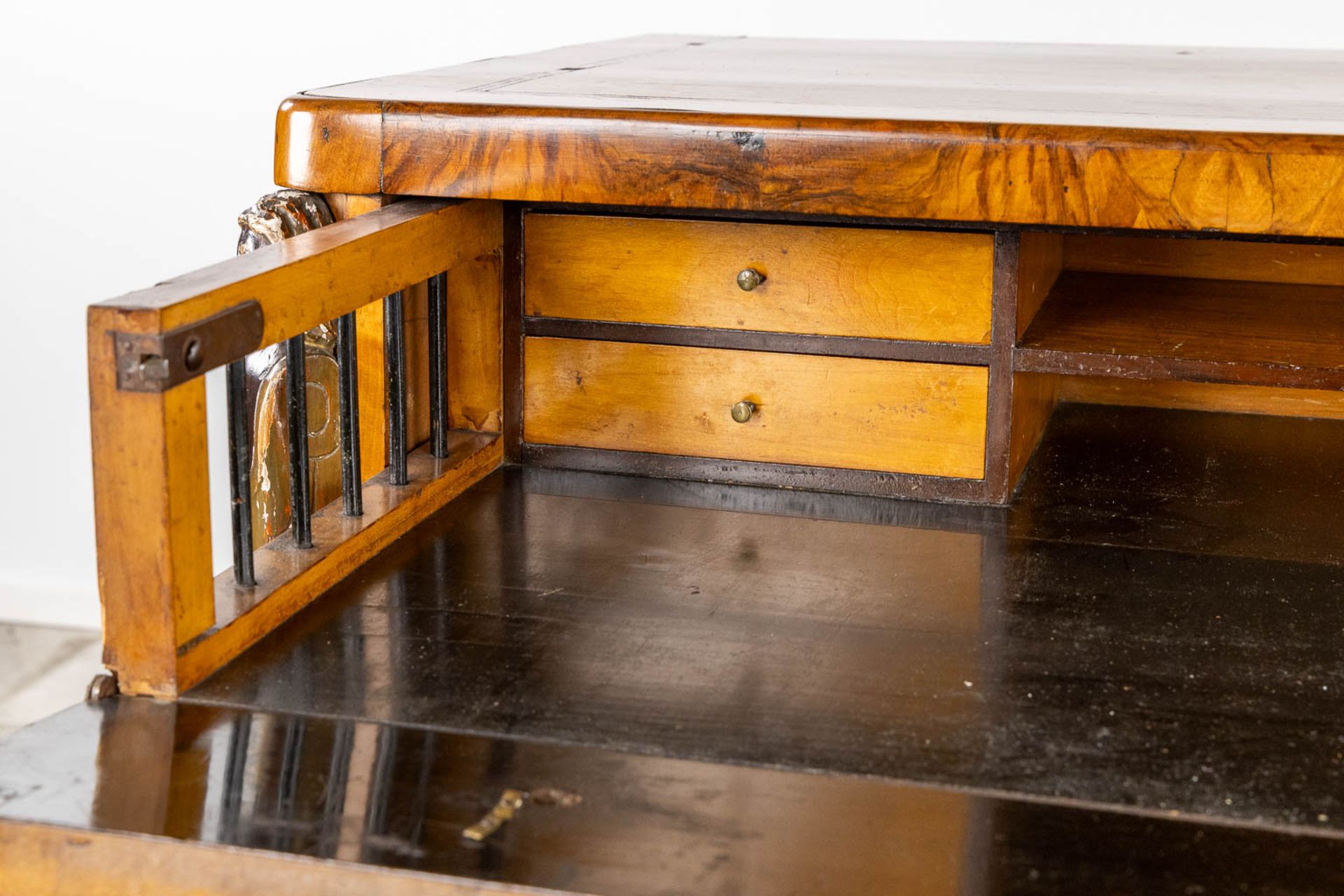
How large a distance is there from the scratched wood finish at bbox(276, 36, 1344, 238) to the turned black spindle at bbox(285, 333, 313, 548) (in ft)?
0.76

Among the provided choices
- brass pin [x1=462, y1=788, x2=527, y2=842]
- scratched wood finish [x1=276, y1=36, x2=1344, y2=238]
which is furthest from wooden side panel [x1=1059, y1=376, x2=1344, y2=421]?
brass pin [x1=462, y1=788, x2=527, y2=842]

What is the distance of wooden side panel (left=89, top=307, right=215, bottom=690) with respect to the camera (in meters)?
0.79

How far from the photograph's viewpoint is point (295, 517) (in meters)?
1.00

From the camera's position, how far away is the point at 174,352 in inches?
31.1

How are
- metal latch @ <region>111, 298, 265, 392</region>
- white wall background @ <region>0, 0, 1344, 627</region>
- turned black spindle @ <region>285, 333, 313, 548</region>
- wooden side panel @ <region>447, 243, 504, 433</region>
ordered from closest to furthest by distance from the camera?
metal latch @ <region>111, 298, 265, 392</region>, turned black spindle @ <region>285, 333, 313, 548</region>, wooden side panel @ <region>447, 243, 504, 433</region>, white wall background @ <region>0, 0, 1344, 627</region>

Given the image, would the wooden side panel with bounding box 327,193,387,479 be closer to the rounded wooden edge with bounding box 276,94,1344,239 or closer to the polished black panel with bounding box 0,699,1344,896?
the rounded wooden edge with bounding box 276,94,1344,239

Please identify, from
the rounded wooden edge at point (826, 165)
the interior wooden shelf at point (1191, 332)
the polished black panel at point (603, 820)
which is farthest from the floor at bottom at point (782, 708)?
the rounded wooden edge at point (826, 165)

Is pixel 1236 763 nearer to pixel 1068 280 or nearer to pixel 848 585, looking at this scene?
pixel 848 585

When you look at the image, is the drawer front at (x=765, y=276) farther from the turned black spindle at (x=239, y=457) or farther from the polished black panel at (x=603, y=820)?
the polished black panel at (x=603, y=820)

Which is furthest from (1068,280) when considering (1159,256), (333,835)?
(333,835)

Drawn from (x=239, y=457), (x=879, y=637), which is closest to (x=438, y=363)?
(x=239, y=457)

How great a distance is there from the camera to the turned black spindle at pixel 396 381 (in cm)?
111

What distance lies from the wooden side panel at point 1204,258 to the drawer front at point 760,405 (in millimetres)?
403

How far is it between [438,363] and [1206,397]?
31.5 inches
